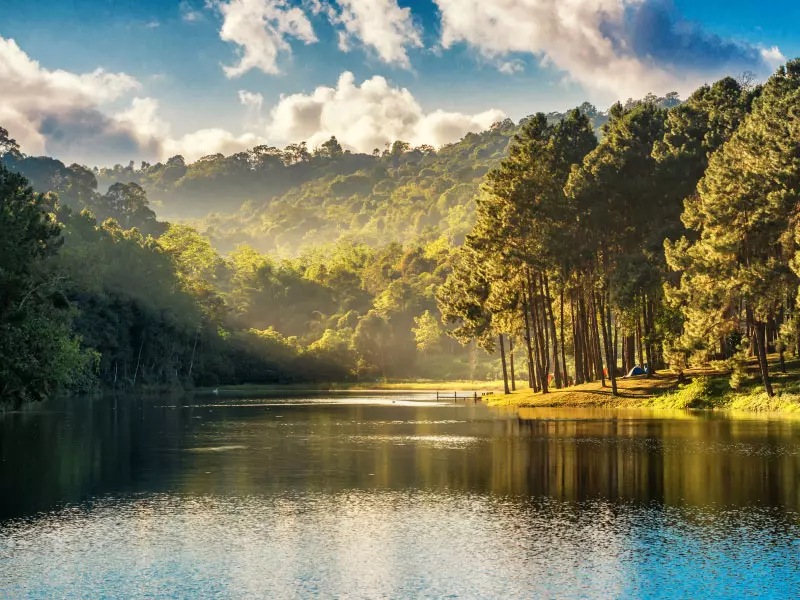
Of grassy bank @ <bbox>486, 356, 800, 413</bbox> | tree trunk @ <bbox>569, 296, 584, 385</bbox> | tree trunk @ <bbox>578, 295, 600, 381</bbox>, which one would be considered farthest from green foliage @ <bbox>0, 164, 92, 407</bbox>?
tree trunk @ <bbox>578, 295, 600, 381</bbox>

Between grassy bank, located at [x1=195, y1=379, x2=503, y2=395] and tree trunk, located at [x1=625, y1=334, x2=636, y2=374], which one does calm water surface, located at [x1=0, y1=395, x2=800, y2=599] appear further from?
grassy bank, located at [x1=195, y1=379, x2=503, y2=395]

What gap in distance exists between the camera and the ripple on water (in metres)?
18.0

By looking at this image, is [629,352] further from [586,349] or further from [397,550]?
[397,550]

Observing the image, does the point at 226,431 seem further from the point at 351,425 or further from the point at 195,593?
the point at 195,593

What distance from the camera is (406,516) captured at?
26016 mm

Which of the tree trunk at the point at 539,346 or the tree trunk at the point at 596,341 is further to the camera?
Answer: the tree trunk at the point at 539,346

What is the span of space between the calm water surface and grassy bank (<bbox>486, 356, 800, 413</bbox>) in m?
17.9

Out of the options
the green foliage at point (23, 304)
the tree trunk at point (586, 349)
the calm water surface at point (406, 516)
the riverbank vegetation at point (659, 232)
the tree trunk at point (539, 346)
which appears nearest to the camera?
the calm water surface at point (406, 516)

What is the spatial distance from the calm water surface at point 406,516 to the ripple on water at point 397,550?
8 centimetres

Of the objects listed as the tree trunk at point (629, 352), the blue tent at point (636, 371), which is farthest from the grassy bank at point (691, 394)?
the tree trunk at point (629, 352)

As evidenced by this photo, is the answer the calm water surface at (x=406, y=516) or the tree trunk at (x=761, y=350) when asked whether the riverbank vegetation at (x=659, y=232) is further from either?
the calm water surface at (x=406, y=516)

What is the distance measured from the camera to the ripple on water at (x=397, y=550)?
1805 centimetres

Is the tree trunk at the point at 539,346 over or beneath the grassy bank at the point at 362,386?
over

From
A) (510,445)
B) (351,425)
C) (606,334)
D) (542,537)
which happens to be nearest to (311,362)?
(606,334)
